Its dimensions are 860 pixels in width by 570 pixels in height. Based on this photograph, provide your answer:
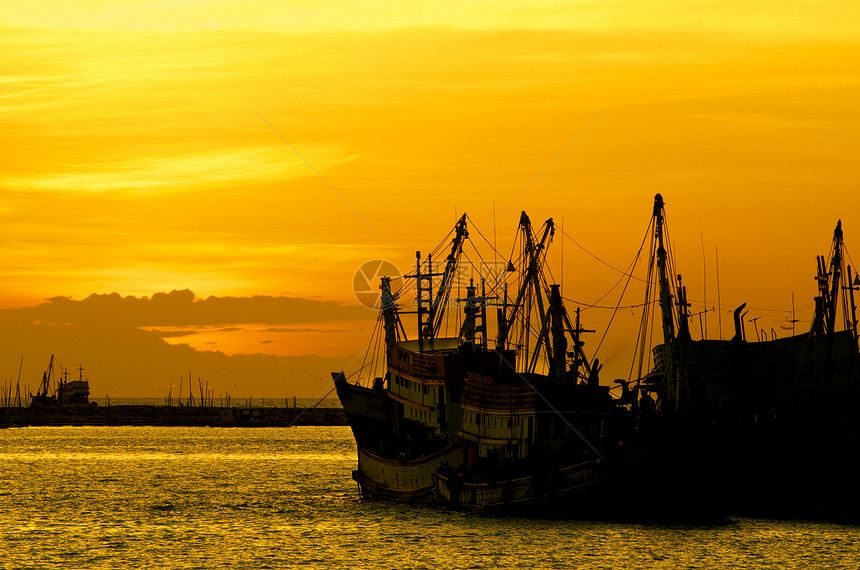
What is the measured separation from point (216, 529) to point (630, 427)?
30.2 m

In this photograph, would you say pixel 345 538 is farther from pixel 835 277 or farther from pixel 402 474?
pixel 835 277

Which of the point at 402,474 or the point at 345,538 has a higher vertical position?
the point at 402,474

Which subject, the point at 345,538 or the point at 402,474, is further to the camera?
the point at 402,474

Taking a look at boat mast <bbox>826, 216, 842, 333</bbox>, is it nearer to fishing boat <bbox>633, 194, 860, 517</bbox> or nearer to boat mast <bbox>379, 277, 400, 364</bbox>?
fishing boat <bbox>633, 194, 860, 517</bbox>

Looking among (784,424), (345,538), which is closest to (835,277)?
(784,424)

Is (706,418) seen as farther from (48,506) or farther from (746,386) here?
(48,506)

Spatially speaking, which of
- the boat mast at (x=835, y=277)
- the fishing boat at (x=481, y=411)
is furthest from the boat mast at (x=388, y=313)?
the boat mast at (x=835, y=277)

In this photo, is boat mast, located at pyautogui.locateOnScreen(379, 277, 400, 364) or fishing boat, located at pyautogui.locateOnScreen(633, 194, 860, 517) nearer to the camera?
fishing boat, located at pyautogui.locateOnScreen(633, 194, 860, 517)

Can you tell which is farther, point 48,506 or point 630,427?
point 48,506

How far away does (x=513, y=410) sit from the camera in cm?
8100

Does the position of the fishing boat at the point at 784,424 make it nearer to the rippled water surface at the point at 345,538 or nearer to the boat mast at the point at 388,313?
the rippled water surface at the point at 345,538

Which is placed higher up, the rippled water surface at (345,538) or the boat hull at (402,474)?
the boat hull at (402,474)

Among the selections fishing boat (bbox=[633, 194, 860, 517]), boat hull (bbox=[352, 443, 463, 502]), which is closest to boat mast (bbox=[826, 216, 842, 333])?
fishing boat (bbox=[633, 194, 860, 517])

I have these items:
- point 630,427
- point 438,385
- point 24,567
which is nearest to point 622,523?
point 630,427
